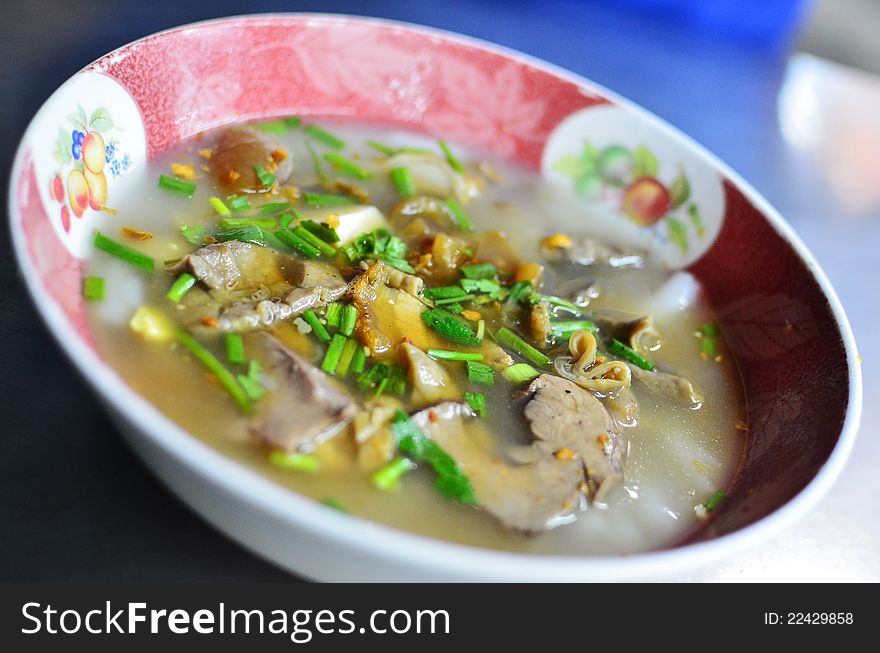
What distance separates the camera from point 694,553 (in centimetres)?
129

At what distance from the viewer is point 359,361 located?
5.68 ft

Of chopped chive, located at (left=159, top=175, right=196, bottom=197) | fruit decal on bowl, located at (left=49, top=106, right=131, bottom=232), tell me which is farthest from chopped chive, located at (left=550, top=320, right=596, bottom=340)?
fruit decal on bowl, located at (left=49, top=106, right=131, bottom=232)

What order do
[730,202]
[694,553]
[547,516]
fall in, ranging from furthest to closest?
[730,202] < [547,516] < [694,553]

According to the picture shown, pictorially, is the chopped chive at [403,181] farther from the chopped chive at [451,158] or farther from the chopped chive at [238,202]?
the chopped chive at [238,202]

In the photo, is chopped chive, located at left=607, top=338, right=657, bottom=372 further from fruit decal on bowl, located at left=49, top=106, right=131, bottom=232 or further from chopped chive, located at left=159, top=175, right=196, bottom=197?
fruit decal on bowl, located at left=49, top=106, right=131, bottom=232

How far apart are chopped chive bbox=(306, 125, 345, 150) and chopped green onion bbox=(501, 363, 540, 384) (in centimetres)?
113

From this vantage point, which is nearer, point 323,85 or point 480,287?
point 480,287

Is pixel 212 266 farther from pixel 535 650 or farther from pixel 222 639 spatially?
pixel 535 650

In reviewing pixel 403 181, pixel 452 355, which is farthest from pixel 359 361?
pixel 403 181

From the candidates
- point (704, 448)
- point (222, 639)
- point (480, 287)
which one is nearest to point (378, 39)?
point (480, 287)

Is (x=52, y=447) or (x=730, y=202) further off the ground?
(x=730, y=202)

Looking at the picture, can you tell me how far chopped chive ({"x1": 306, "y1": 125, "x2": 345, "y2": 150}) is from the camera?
261cm

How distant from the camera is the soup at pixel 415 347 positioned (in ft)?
5.03

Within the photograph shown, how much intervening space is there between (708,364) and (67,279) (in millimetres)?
1622
